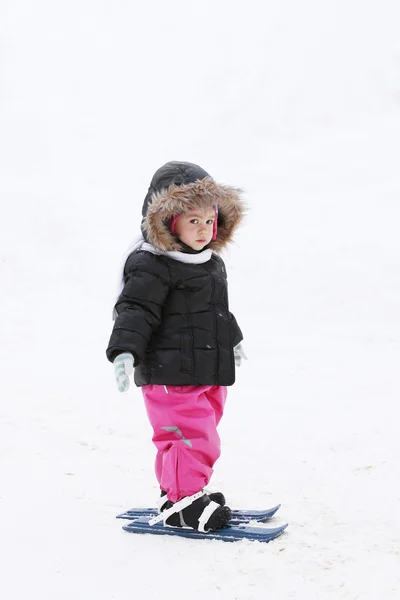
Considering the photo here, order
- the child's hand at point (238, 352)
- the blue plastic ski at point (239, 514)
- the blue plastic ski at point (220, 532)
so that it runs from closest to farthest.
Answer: the blue plastic ski at point (220, 532) < the blue plastic ski at point (239, 514) < the child's hand at point (238, 352)

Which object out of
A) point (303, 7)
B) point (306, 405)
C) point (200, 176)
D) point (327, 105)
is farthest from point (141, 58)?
point (200, 176)

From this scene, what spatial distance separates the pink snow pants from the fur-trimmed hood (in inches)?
25.7

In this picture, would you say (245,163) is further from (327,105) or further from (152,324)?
(152,324)

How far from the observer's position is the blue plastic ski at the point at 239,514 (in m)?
3.19

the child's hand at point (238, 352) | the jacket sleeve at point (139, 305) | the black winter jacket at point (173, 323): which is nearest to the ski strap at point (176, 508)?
the black winter jacket at point (173, 323)

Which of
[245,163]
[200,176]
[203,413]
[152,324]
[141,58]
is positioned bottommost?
[203,413]

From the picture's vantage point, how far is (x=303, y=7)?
18312 millimetres

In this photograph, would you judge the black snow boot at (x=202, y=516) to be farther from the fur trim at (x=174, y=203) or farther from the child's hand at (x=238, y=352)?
the fur trim at (x=174, y=203)

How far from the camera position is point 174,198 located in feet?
10.2

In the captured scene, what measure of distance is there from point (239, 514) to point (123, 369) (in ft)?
2.97

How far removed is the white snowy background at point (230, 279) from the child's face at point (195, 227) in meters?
1.29

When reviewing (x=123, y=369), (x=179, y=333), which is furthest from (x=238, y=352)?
(x=123, y=369)

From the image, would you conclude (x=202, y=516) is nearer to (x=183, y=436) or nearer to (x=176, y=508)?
(x=176, y=508)

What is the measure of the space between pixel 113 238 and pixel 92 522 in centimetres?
→ 776
